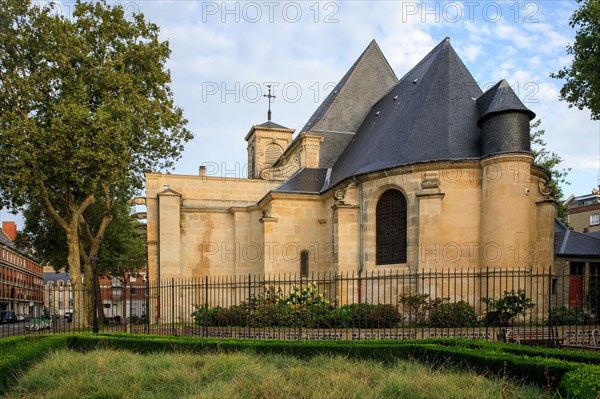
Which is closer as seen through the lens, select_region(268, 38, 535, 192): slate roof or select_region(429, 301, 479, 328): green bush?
select_region(429, 301, 479, 328): green bush

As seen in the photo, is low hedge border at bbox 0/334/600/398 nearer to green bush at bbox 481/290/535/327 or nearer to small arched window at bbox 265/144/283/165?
green bush at bbox 481/290/535/327

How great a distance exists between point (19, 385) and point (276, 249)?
1576 cm

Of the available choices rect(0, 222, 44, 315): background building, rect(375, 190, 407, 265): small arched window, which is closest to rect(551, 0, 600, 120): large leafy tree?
rect(375, 190, 407, 265): small arched window

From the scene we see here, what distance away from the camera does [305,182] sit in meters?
24.5

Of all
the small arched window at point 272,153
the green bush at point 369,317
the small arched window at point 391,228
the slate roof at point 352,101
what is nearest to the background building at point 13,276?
the small arched window at point 272,153

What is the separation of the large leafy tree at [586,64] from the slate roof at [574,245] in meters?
8.72

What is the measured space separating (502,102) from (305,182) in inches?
400

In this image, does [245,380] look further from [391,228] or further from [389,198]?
[389,198]

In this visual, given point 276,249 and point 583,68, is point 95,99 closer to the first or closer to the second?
point 276,249

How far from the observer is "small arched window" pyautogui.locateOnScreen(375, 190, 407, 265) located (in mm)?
19109

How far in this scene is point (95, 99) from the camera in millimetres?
22578

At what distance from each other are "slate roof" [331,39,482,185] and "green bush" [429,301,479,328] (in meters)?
5.54

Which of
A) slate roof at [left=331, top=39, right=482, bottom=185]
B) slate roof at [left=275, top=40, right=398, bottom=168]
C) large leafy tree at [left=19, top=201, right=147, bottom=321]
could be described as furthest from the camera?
large leafy tree at [left=19, top=201, right=147, bottom=321]

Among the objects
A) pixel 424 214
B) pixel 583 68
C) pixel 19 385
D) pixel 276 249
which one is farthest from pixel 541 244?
pixel 19 385
